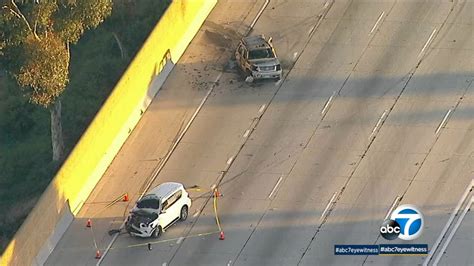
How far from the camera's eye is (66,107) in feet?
178

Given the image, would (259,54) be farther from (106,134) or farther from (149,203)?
(149,203)

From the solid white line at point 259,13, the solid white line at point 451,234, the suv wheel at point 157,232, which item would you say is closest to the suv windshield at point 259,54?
the solid white line at point 259,13

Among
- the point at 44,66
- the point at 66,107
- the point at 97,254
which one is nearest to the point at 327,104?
the point at 66,107

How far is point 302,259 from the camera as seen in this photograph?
146ft

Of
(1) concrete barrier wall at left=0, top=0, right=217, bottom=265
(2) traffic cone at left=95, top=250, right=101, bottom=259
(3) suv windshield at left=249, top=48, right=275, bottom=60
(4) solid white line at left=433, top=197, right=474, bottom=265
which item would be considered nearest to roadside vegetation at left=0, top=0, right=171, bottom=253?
(1) concrete barrier wall at left=0, top=0, right=217, bottom=265

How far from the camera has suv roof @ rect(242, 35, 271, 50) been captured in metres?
53.9

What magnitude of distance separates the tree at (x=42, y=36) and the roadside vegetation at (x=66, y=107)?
5.61m

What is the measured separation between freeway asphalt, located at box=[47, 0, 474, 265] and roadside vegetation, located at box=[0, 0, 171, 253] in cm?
292

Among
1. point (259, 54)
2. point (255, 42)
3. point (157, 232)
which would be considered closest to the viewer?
point (157, 232)

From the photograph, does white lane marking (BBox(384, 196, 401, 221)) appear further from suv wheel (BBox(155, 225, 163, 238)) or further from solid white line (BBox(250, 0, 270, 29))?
solid white line (BBox(250, 0, 270, 29))

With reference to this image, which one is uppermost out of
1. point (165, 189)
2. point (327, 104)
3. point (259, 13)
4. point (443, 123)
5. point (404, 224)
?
point (259, 13)

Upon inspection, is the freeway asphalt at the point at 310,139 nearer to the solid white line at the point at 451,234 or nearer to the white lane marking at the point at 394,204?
the white lane marking at the point at 394,204

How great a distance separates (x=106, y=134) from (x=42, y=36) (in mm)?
6583

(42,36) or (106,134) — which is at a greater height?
(42,36)
